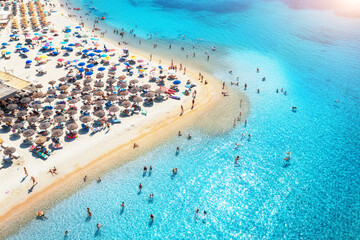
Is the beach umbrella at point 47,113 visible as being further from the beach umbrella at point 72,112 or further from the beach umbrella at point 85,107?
the beach umbrella at point 85,107

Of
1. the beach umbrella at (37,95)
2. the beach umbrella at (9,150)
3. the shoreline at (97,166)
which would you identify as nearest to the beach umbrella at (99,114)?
the shoreline at (97,166)

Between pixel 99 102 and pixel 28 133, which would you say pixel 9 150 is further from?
pixel 99 102

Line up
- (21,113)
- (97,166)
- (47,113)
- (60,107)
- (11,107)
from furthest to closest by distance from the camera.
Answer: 1. (60,107)
2. (11,107)
3. (47,113)
4. (21,113)
5. (97,166)

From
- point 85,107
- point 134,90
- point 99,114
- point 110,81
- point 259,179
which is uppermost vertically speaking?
point 134,90

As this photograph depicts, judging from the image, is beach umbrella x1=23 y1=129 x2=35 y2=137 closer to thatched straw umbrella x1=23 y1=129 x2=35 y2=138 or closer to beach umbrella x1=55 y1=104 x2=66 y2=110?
thatched straw umbrella x1=23 y1=129 x2=35 y2=138

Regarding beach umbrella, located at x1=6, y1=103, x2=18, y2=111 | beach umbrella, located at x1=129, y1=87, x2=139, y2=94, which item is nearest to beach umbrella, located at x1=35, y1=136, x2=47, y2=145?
beach umbrella, located at x1=6, y1=103, x2=18, y2=111

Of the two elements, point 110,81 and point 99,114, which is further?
point 110,81

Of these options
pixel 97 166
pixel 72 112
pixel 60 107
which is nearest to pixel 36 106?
pixel 60 107
